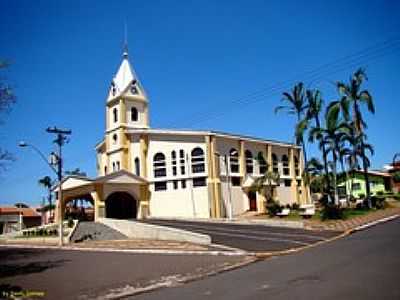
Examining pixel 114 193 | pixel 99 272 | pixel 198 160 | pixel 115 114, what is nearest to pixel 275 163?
pixel 198 160

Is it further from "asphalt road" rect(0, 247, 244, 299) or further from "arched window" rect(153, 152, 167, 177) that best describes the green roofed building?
"asphalt road" rect(0, 247, 244, 299)

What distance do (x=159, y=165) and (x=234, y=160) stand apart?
25.7ft

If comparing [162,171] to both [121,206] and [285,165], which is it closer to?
[121,206]

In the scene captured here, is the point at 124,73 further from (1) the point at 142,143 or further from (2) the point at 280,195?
(2) the point at 280,195

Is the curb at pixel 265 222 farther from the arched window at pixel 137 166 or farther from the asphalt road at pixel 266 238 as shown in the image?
the arched window at pixel 137 166

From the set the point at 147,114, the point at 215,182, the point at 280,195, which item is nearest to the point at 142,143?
the point at 147,114

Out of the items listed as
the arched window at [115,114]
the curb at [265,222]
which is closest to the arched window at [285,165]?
the curb at [265,222]

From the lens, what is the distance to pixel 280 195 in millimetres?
44062

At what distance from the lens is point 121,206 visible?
3947 centimetres

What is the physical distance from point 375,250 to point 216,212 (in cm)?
2355

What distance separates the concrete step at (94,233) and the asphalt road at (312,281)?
16.7 m

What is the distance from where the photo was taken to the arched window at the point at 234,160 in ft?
131

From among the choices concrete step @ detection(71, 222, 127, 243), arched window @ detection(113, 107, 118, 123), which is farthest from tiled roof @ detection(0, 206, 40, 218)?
concrete step @ detection(71, 222, 127, 243)

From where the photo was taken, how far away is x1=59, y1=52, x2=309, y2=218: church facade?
3638cm
